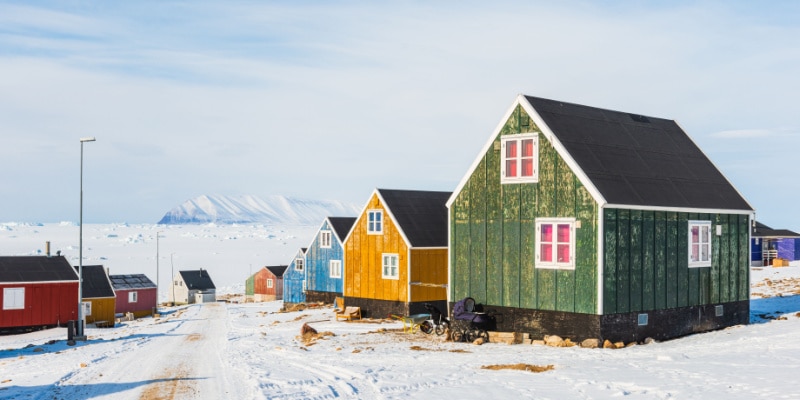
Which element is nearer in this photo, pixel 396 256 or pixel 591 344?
pixel 591 344

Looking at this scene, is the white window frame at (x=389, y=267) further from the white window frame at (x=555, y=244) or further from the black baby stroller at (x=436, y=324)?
the white window frame at (x=555, y=244)

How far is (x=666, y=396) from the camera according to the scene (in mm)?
16516

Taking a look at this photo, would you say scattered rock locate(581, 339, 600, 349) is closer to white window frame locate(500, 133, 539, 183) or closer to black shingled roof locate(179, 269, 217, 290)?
white window frame locate(500, 133, 539, 183)

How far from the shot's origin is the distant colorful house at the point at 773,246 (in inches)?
2731

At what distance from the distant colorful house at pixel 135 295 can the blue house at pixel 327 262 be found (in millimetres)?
26858

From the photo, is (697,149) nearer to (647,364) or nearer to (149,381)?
(647,364)

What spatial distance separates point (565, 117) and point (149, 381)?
17489 millimetres

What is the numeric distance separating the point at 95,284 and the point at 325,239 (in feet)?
70.0

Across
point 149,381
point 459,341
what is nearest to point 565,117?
point 459,341

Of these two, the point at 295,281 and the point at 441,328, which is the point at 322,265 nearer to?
the point at 295,281

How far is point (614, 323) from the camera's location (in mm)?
25312

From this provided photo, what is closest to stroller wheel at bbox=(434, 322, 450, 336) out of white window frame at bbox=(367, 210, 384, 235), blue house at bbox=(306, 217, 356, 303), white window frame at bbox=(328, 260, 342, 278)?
white window frame at bbox=(367, 210, 384, 235)

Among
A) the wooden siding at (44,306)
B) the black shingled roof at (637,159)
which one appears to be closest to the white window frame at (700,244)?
the black shingled roof at (637,159)

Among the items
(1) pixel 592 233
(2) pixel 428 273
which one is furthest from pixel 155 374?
(2) pixel 428 273
